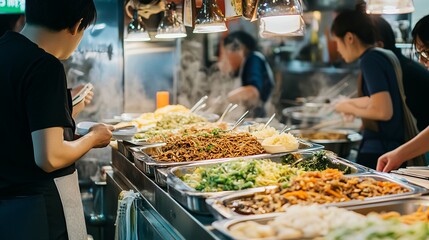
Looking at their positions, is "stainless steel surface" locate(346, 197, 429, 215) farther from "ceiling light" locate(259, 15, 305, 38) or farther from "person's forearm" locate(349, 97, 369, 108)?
"person's forearm" locate(349, 97, 369, 108)

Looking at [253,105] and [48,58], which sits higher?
[48,58]

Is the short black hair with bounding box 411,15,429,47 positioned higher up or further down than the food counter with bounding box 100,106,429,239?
higher up

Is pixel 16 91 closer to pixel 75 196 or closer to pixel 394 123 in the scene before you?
pixel 75 196

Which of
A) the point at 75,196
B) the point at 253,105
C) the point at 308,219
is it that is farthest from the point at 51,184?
the point at 253,105

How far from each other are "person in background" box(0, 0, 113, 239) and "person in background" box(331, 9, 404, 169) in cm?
239

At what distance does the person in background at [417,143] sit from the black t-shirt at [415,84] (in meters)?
1.24

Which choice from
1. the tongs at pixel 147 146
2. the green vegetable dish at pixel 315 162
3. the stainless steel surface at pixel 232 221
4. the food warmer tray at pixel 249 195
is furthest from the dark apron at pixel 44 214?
the green vegetable dish at pixel 315 162

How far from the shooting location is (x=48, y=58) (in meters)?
2.55

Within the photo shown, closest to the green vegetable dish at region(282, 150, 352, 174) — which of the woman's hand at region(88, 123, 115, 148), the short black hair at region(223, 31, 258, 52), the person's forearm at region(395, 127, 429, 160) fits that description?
the person's forearm at region(395, 127, 429, 160)

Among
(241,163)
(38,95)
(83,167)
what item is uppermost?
(38,95)

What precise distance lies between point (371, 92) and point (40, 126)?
9.05 feet

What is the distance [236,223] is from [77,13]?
1.31 meters

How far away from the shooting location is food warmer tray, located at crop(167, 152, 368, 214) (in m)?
2.43

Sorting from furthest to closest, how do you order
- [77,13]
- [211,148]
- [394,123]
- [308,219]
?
[394,123] → [211,148] → [77,13] → [308,219]
